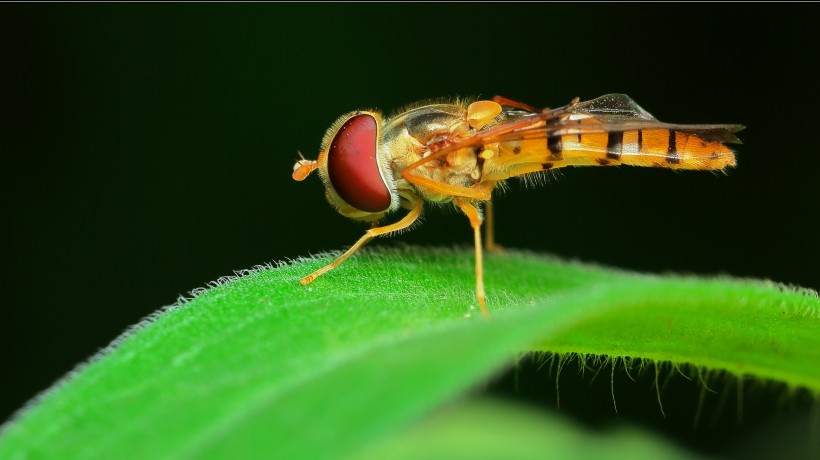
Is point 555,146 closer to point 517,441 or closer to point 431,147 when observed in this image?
point 431,147

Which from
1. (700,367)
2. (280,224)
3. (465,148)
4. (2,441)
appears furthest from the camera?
(280,224)

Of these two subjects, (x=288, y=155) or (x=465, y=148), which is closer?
(x=465, y=148)

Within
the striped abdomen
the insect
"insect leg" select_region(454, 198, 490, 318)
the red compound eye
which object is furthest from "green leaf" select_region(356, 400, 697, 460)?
the striped abdomen

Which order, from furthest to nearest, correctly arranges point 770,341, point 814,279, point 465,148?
point 814,279 → point 465,148 → point 770,341

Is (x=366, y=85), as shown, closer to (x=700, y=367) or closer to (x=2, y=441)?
(x=700, y=367)

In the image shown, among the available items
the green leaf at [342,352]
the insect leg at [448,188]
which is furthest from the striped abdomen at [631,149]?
the green leaf at [342,352]

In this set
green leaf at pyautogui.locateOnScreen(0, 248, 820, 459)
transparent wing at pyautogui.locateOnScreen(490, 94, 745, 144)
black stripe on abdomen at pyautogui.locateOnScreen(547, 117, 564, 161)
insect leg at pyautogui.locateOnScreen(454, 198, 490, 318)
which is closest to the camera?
green leaf at pyautogui.locateOnScreen(0, 248, 820, 459)

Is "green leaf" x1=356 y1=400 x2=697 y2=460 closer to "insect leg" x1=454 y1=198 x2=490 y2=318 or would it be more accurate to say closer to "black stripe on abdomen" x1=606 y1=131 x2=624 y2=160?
"insect leg" x1=454 y1=198 x2=490 y2=318

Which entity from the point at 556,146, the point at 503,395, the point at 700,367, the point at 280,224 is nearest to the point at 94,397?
the point at 700,367
